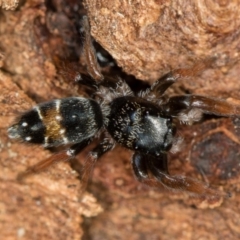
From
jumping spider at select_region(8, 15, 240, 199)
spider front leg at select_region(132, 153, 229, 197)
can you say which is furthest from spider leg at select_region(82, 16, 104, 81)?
spider front leg at select_region(132, 153, 229, 197)

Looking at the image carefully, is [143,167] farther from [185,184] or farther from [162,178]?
[185,184]

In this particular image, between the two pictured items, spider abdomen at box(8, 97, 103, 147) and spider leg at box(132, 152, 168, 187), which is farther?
spider leg at box(132, 152, 168, 187)

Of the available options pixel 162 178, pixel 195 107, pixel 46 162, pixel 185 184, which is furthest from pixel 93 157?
pixel 195 107

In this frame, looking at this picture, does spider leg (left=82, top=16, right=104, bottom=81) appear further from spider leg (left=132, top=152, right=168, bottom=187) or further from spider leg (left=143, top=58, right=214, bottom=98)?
spider leg (left=132, top=152, right=168, bottom=187)

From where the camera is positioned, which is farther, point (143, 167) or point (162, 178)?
point (143, 167)

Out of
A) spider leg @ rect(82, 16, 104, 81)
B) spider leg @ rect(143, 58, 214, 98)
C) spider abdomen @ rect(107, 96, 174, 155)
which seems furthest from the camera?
spider abdomen @ rect(107, 96, 174, 155)

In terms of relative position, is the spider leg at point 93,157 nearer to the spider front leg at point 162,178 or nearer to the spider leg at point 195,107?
the spider front leg at point 162,178

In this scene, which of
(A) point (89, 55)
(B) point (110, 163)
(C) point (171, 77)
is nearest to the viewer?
(C) point (171, 77)

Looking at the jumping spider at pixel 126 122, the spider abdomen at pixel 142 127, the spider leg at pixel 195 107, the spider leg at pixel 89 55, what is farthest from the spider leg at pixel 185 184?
the spider leg at pixel 89 55
